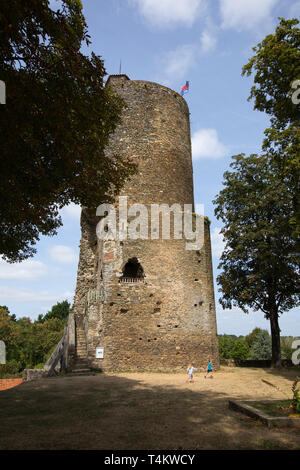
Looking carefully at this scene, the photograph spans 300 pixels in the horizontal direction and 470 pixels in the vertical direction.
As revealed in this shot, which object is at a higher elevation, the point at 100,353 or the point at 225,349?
the point at 100,353

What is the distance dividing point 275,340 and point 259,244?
603cm

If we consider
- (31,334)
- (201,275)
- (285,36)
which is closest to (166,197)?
(201,275)

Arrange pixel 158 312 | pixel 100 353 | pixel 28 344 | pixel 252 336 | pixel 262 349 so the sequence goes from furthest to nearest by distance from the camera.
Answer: pixel 252 336
pixel 262 349
pixel 28 344
pixel 158 312
pixel 100 353

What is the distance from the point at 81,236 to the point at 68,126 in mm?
14371

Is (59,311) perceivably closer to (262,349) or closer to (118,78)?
(262,349)

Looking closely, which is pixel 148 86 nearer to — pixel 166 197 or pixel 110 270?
pixel 166 197

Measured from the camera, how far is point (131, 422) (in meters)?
5.49

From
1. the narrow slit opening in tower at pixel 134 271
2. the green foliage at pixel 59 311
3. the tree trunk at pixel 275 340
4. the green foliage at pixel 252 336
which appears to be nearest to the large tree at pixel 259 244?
the tree trunk at pixel 275 340

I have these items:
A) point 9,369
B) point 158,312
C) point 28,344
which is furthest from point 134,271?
point 28,344

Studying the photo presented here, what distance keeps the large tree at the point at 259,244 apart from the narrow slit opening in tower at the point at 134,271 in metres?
5.90

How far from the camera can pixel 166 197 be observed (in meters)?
17.3

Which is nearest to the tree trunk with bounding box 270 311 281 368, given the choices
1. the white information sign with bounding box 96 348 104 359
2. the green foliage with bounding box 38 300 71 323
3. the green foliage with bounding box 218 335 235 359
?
the white information sign with bounding box 96 348 104 359

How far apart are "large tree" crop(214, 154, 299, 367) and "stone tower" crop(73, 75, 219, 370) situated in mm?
2352

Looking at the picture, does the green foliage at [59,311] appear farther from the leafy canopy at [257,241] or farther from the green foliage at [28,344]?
the leafy canopy at [257,241]
